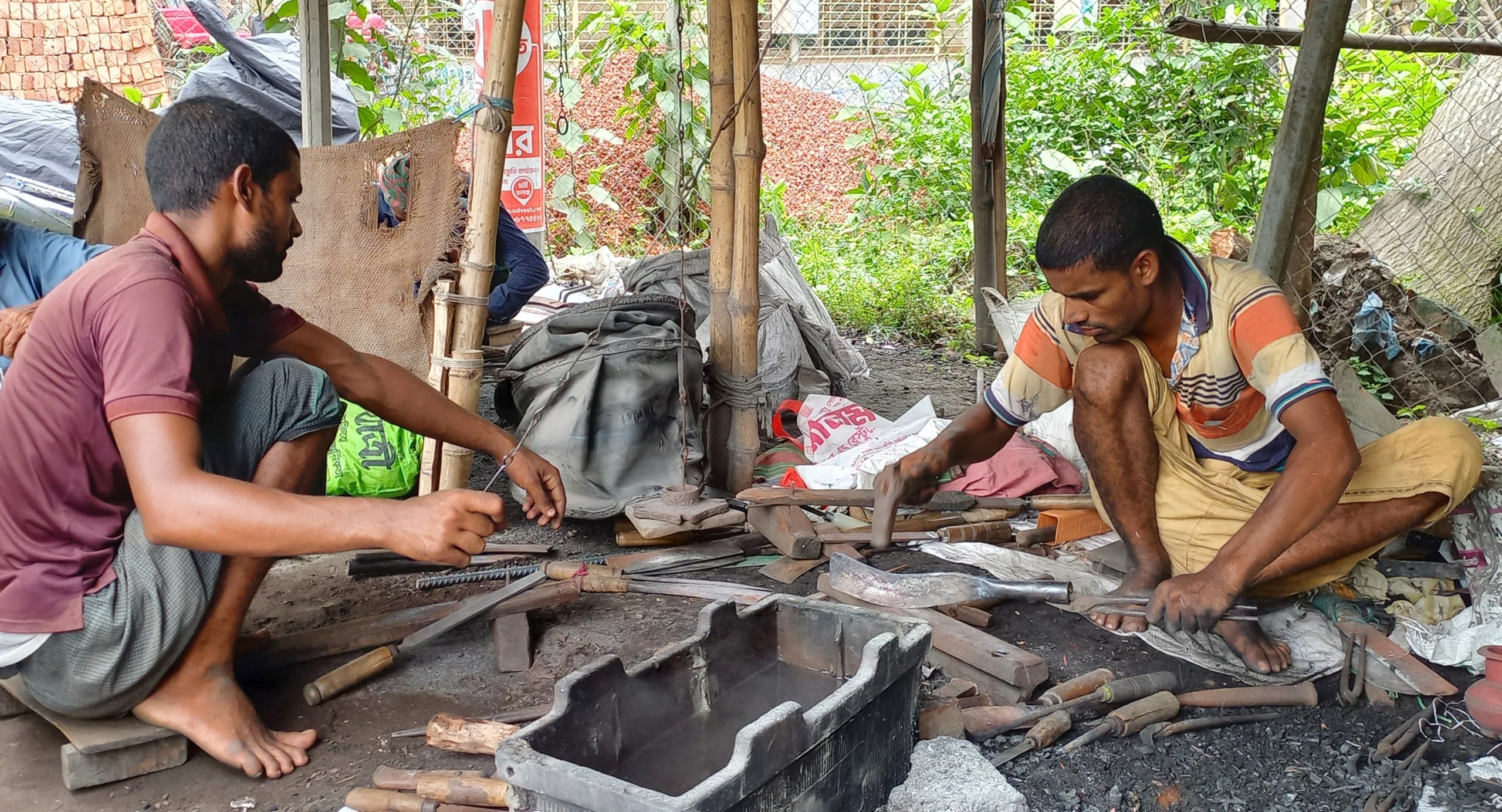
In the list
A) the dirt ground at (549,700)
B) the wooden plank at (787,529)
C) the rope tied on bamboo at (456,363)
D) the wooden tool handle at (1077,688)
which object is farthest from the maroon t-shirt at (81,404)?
the wooden tool handle at (1077,688)

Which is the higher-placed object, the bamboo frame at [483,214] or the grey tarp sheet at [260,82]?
the grey tarp sheet at [260,82]

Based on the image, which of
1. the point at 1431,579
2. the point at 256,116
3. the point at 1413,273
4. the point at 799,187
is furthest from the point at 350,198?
the point at 799,187

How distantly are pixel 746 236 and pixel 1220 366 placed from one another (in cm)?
181

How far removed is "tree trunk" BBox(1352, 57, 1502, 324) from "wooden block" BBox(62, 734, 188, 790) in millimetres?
6191

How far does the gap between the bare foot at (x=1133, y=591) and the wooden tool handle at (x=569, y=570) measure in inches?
57.8

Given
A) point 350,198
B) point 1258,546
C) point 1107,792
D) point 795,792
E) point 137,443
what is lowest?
point 1107,792

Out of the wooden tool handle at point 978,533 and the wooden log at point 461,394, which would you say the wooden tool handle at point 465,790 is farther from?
the wooden tool handle at point 978,533

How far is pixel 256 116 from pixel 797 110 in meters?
8.05

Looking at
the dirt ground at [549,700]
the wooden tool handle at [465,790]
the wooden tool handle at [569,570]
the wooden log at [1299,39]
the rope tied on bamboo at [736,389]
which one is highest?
the wooden log at [1299,39]

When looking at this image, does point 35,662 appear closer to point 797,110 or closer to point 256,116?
point 256,116

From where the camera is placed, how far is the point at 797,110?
10109 millimetres

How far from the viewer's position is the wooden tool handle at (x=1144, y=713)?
266 centimetres

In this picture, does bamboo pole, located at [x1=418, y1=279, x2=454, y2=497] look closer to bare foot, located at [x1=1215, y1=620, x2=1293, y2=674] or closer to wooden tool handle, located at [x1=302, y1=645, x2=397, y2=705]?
wooden tool handle, located at [x1=302, y1=645, x2=397, y2=705]

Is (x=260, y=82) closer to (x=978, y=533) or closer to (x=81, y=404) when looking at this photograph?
(x=81, y=404)
